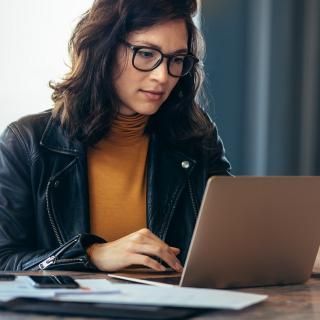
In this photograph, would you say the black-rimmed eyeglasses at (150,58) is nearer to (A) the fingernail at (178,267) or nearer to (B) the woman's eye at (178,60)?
(B) the woman's eye at (178,60)

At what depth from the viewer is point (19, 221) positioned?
84.0 inches

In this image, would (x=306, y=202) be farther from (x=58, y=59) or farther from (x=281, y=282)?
(x=58, y=59)

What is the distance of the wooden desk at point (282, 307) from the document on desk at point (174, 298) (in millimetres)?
15

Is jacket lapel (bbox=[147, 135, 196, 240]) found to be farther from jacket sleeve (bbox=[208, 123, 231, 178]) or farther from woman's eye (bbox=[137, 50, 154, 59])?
woman's eye (bbox=[137, 50, 154, 59])

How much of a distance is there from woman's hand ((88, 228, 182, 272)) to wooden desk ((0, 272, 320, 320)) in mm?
128

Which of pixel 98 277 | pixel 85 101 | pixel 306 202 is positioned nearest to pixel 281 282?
pixel 306 202

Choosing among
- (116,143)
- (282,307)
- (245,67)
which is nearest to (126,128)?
(116,143)

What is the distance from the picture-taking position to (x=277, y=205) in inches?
61.2

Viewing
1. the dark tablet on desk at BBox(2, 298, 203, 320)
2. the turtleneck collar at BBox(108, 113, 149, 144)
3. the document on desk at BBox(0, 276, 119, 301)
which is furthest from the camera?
the turtleneck collar at BBox(108, 113, 149, 144)

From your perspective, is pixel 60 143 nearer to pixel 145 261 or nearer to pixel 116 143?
pixel 116 143

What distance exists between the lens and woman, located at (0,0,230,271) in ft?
7.22

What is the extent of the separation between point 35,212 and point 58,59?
3.22 feet

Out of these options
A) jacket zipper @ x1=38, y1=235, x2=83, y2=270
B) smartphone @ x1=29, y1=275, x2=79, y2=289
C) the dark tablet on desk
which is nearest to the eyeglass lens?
jacket zipper @ x1=38, y1=235, x2=83, y2=270

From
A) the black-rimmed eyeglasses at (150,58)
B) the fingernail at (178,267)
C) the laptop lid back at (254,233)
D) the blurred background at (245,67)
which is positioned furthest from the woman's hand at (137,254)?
the blurred background at (245,67)
